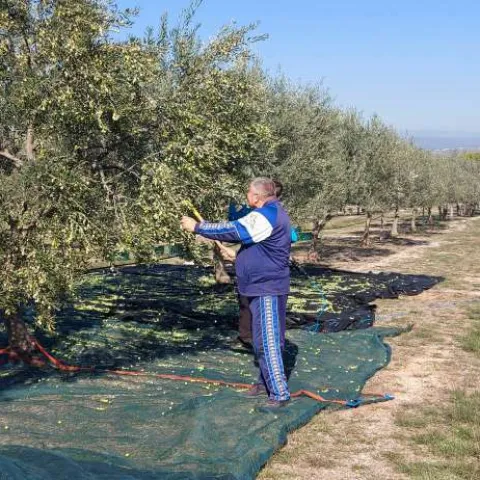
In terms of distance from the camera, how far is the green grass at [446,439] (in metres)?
5.33

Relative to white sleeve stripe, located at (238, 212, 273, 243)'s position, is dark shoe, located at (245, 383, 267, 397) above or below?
below

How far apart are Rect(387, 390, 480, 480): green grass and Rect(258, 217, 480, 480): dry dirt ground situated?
0.09 metres

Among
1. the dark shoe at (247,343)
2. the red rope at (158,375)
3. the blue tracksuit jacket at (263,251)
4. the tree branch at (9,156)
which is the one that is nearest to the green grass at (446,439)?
the red rope at (158,375)

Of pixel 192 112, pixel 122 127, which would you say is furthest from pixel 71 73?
pixel 192 112

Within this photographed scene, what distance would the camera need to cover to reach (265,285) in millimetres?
6551

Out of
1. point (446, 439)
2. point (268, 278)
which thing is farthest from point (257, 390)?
point (446, 439)

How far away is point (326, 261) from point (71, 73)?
18400 millimetres

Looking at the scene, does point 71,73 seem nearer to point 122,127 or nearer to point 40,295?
point 122,127

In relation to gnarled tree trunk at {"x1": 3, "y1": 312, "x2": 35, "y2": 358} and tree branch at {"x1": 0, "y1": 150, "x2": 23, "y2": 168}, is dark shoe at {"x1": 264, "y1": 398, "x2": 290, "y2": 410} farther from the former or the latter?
tree branch at {"x1": 0, "y1": 150, "x2": 23, "y2": 168}

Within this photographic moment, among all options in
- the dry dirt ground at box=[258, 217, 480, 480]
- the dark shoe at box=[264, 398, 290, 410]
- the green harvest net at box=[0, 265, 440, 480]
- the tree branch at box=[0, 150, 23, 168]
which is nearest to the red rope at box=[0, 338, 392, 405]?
the green harvest net at box=[0, 265, 440, 480]

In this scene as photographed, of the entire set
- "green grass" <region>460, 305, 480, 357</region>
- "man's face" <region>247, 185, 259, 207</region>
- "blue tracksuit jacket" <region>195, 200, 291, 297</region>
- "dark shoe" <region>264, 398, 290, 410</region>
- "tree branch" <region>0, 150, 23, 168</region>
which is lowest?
"green grass" <region>460, 305, 480, 357</region>

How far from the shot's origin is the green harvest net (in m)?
5.07

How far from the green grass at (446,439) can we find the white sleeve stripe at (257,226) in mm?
2600

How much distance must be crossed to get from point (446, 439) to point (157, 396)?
→ 327 centimetres
